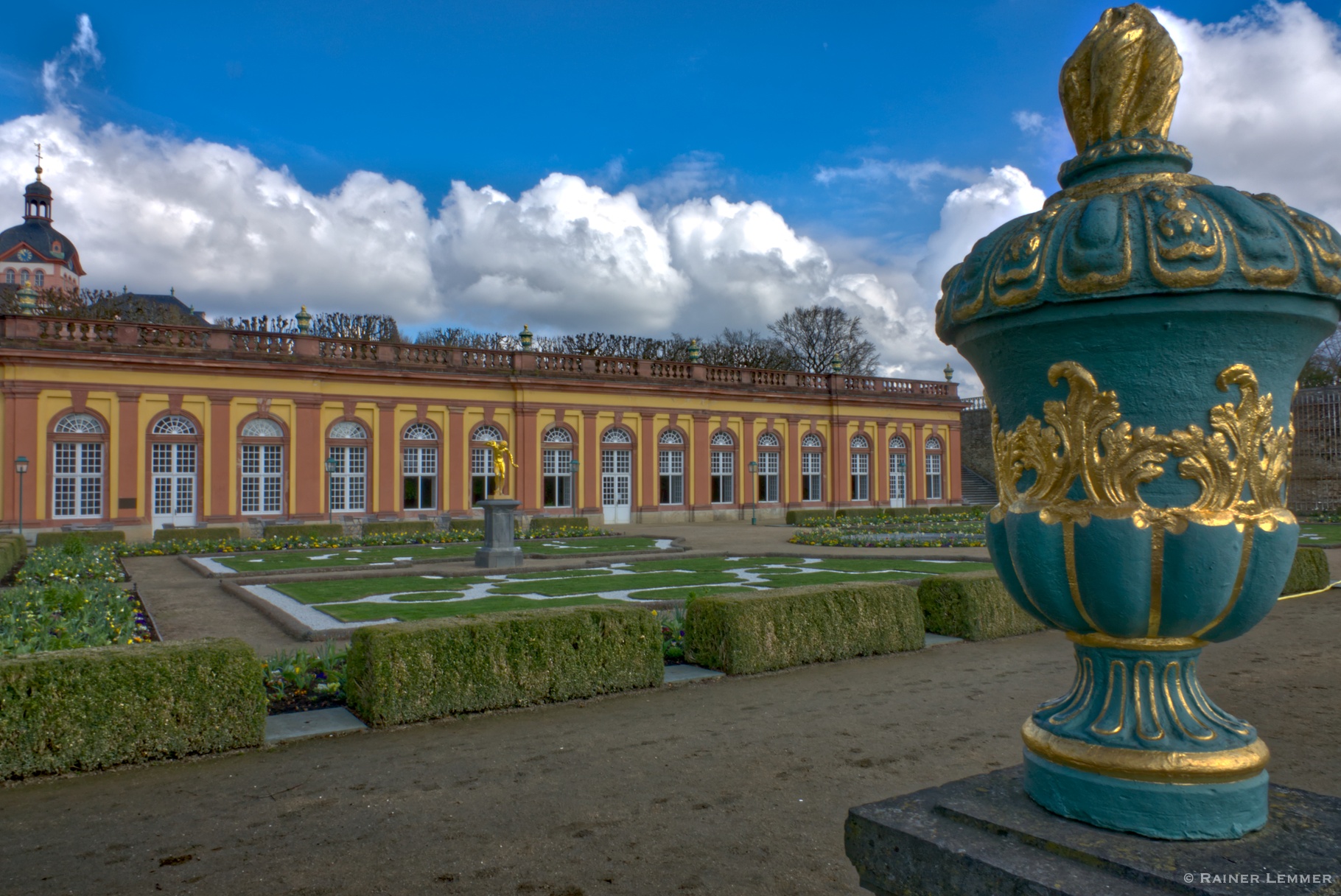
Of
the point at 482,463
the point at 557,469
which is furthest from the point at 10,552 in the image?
the point at 557,469

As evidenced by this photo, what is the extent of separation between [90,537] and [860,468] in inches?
1186

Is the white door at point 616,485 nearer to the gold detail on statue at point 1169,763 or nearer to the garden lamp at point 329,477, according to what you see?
the garden lamp at point 329,477

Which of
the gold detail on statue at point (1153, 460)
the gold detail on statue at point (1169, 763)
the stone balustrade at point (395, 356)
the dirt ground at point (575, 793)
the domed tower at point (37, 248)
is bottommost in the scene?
the dirt ground at point (575, 793)

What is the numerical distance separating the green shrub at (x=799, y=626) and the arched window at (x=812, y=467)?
29.9 meters

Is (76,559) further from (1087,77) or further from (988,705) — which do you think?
(1087,77)

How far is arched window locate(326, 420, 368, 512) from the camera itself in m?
30.0

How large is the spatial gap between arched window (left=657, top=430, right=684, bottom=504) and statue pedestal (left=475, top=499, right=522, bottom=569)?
1820cm

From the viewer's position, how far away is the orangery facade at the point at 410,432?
26.1 m

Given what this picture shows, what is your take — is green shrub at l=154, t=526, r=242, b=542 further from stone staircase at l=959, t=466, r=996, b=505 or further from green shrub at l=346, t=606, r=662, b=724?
stone staircase at l=959, t=466, r=996, b=505

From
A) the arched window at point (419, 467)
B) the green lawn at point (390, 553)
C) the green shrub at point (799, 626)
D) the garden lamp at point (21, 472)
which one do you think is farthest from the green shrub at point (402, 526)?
the green shrub at point (799, 626)

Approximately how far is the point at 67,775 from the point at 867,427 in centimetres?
3781

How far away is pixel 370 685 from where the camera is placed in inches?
263

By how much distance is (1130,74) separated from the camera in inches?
99.3

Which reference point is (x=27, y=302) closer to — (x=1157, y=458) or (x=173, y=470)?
(x=173, y=470)
